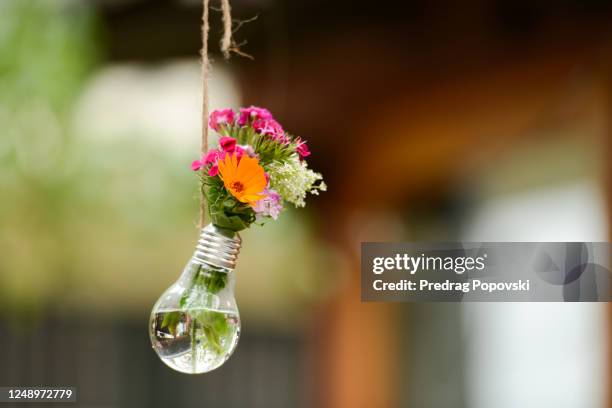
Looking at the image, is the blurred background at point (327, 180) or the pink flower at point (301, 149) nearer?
the pink flower at point (301, 149)

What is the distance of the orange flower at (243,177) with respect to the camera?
100cm

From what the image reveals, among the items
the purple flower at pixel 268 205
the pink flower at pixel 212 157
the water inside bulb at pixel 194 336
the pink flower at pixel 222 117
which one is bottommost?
the water inside bulb at pixel 194 336

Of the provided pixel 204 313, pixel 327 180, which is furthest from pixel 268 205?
pixel 327 180

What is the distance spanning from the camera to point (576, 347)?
2.70m

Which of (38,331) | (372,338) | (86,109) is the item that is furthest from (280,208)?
(38,331)

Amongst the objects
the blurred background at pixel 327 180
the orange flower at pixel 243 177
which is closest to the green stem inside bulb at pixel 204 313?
the orange flower at pixel 243 177

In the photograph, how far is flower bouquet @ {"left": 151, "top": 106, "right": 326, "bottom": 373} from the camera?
3.30ft

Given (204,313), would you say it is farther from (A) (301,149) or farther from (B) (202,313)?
(A) (301,149)

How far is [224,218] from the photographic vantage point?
3.36 feet

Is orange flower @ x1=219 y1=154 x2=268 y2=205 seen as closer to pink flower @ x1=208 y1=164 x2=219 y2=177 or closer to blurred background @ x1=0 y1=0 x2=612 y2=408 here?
pink flower @ x1=208 y1=164 x2=219 y2=177

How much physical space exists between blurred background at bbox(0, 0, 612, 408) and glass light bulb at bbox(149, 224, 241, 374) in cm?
176

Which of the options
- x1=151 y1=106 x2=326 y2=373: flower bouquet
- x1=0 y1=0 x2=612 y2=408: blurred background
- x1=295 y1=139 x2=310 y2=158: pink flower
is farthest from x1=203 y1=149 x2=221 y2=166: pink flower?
x1=0 y1=0 x2=612 y2=408: blurred background

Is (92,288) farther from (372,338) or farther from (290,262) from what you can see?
(372,338)

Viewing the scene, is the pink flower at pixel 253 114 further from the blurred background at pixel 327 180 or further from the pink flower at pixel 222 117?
the blurred background at pixel 327 180
